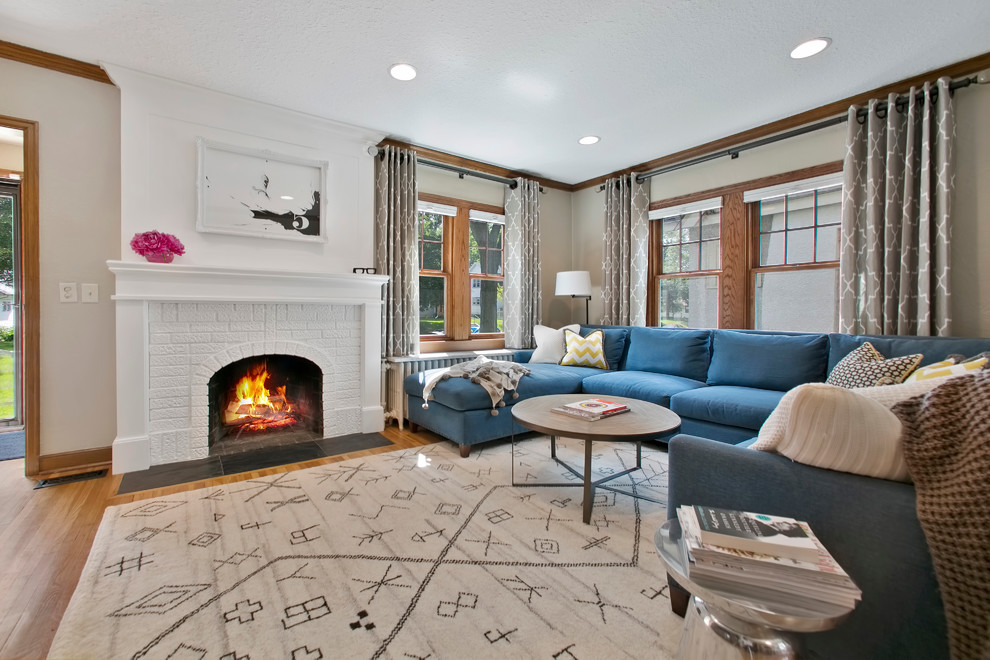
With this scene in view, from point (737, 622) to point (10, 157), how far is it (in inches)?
231

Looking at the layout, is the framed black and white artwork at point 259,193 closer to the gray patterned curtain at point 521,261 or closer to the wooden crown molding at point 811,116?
the gray patterned curtain at point 521,261

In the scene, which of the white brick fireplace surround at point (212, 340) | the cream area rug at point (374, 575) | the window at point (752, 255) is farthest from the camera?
the window at point (752, 255)

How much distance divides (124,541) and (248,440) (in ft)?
4.86

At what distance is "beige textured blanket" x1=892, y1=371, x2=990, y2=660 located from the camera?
2.77 feet

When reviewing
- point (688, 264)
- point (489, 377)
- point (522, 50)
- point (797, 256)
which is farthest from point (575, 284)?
point (522, 50)

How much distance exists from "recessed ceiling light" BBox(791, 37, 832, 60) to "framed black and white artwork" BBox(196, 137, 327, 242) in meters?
3.22

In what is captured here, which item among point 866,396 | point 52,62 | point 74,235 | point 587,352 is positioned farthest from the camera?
point 587,352

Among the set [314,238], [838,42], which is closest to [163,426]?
[314,238]

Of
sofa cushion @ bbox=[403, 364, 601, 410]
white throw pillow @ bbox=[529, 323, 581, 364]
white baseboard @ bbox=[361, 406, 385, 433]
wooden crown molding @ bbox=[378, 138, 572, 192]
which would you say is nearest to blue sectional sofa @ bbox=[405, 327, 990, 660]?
sofa cushion @ bbox=[403, 364, 601, 410]

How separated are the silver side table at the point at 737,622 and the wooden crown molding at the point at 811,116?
357 cm

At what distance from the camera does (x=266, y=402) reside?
150 inches

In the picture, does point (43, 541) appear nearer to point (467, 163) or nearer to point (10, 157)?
point (10, 157)

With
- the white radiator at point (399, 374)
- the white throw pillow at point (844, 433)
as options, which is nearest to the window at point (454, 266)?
the white radiator at point (399, 374)

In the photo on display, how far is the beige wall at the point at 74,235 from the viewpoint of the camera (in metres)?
2.70
